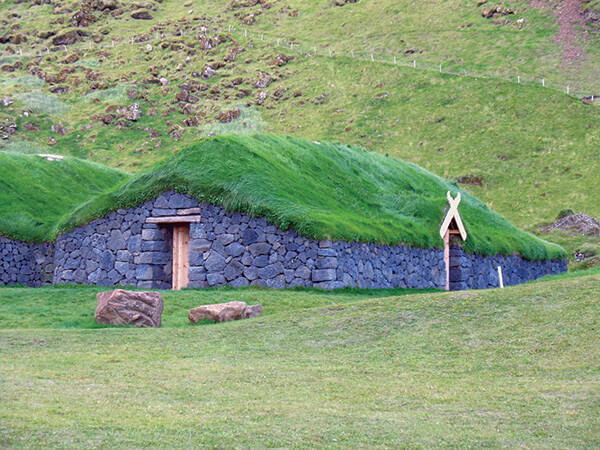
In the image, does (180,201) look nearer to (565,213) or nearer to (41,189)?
(41,189)

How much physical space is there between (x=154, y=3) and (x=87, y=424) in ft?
358

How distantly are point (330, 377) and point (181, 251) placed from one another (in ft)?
50.7

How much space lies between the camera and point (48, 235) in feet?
95.5

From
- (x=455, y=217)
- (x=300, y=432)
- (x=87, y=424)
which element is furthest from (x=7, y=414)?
(x=455, y=217)

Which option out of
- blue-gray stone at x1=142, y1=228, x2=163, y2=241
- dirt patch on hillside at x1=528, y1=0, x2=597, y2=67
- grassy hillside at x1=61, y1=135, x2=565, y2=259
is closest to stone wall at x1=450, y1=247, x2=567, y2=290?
grassy hillside at x1=61, y1=135, x2=565, y2=259

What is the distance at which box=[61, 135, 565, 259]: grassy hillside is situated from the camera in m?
23.5

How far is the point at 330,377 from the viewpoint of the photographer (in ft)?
33.8

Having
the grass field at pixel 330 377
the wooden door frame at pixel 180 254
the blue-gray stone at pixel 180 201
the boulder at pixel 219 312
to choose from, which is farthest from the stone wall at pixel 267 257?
the grass field at pixel 330 377

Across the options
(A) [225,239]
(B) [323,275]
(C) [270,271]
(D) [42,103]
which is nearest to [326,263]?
(B) [323,275]

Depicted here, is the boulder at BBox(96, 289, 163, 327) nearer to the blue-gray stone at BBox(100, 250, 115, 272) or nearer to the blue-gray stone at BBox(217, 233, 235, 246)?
the blue-gray stone at BBox(217, 233, 235, 246)

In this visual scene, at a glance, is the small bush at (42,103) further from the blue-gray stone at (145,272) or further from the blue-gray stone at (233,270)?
the blue-gray stone at (233,270)

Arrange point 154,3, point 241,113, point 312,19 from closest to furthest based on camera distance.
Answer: point 241,113, point 312,19, point 154,3

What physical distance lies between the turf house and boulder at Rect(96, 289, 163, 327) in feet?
24.7

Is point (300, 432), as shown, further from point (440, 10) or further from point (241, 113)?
point (440, 10)
